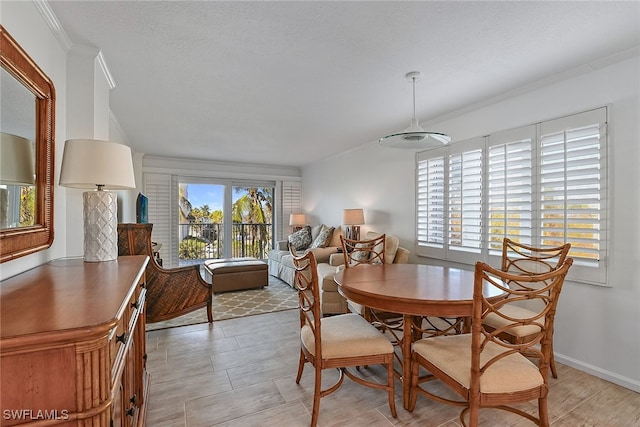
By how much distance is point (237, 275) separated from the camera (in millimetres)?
4617

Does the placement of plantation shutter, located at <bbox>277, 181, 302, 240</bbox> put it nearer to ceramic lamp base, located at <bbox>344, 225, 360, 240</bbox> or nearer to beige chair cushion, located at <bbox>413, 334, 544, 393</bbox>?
ceramic lamp base, located at <bbox>344, 225, 360, 240</bbox>

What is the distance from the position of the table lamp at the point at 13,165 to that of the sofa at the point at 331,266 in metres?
2.30

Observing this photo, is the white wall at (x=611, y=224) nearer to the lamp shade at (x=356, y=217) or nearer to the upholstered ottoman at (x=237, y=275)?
the lamp shade at (x=356, y=217)

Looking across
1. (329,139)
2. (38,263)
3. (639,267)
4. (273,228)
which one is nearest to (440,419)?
(639,267)

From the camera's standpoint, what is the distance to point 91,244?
1703mm

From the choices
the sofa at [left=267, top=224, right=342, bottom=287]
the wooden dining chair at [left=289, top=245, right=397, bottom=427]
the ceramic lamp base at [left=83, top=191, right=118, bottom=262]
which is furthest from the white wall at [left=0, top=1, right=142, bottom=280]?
the sofa at [left=267, top=224, right=342, bottom=287]

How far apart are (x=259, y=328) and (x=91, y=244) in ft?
6.38

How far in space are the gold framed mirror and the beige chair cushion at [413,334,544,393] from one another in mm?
2035

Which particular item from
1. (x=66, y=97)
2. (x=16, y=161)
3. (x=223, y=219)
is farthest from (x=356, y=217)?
(x=16, y=161)

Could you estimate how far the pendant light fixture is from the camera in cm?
230

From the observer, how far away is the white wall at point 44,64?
1.37 metres

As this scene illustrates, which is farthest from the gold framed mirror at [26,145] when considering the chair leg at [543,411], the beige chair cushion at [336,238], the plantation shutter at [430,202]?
the beige chair cushion at [336,238]

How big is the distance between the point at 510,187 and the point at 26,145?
11.5ft

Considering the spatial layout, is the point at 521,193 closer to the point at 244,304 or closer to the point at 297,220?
the point at 244,304
